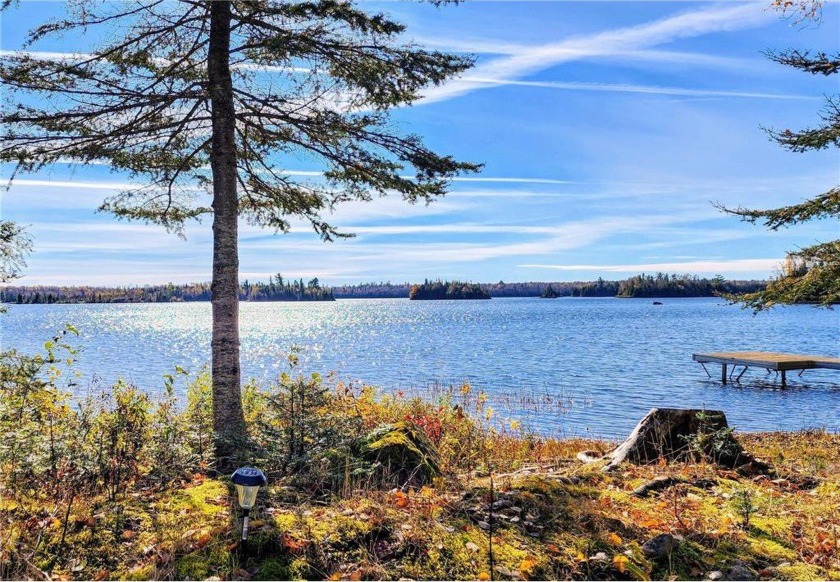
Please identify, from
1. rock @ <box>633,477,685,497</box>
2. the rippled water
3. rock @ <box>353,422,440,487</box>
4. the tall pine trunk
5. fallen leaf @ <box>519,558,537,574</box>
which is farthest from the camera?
the rippled water

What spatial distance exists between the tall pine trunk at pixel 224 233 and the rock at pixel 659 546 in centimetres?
588

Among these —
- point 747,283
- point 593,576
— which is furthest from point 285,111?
point 747,283

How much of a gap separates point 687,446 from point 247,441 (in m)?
6.64

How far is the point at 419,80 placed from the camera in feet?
29.8

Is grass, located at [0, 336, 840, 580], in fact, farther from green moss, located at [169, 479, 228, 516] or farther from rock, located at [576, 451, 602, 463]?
rock, located at [576, 451, 602, 463]

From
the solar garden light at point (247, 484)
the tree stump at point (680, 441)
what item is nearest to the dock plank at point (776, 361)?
the tree stump at point (680, 441)

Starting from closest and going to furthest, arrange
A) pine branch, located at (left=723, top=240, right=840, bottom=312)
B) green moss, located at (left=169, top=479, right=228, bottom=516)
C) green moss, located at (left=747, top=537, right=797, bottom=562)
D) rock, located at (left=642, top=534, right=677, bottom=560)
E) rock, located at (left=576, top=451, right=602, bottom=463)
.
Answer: rock, located at (left=642, top=534, right=677, bottom=560) → green moss, located at (left=747, top=537, right=797, bottom=562) → green moss, located at (left=169, top=479, right=228, bottom=516) → rock, located at (left=576, top=451, right=602, bottom=463) → pine branch, located at (left=723, top=240, right=840, bottom=312)

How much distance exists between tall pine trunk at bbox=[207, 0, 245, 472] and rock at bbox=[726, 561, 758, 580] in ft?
21.4

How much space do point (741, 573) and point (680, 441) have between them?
172 inches

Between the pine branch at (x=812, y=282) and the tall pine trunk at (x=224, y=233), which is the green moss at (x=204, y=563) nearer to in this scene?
the tall pine trunk at (x=224, y=233)

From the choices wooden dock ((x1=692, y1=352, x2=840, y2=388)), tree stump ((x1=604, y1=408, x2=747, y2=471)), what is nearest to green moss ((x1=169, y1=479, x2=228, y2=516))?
tree stump ((x1=604, y1=408, x2=747, y2=471))

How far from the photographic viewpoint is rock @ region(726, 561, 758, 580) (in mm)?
4770

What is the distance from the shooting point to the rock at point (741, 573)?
188 inches

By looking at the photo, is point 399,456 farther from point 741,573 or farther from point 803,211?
point 803,211
